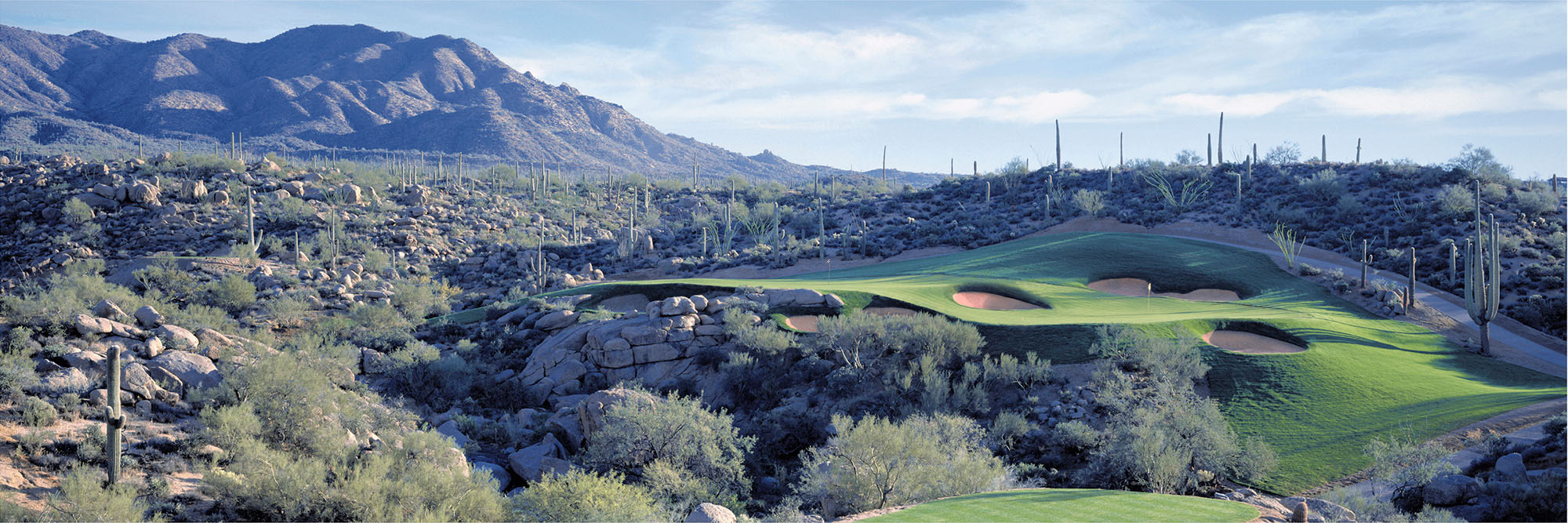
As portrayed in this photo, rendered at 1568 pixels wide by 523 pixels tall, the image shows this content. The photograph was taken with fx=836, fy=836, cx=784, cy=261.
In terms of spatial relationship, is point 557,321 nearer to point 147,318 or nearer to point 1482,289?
point 147,318

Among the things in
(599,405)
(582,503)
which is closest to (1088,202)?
(599,405)

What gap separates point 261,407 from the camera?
13.1 meters

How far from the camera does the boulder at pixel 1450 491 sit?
12109 mm

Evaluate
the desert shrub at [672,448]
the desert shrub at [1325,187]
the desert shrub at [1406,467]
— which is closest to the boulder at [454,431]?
the desert shrub at [672,448]

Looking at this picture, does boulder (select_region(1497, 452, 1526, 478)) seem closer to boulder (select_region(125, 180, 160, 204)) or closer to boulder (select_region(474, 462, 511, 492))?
boulder (select_region(474, 462, 511, 492))

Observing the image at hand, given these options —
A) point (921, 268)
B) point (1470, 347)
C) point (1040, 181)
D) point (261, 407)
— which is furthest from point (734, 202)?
point (261, 407)

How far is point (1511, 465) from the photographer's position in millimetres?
12555

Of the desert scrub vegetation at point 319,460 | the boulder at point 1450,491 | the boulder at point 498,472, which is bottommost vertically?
the boulder at point 498,472

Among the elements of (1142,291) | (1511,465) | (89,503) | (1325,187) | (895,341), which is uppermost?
(1325,187)

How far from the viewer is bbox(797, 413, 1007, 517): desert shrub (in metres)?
12.5

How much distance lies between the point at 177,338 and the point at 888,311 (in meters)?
16.3

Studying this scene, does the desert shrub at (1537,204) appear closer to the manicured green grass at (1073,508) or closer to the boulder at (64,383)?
the manicured green grass at (1073,508)

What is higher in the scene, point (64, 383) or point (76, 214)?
point (76, 214)

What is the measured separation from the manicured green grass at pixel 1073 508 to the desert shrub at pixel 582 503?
10.3ft
